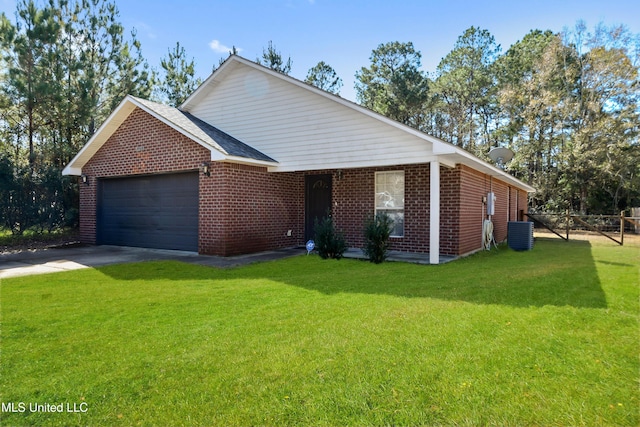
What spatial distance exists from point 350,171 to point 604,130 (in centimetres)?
2090

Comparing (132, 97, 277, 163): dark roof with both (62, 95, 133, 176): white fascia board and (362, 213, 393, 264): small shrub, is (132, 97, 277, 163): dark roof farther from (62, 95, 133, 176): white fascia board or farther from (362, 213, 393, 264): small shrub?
(362, 213, 393, 264): small shrub

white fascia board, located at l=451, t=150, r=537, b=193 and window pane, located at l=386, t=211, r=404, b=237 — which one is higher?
white fascia board, located at l=451, t=150, r=537, b=193

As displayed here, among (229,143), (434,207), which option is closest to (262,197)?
(229,143)

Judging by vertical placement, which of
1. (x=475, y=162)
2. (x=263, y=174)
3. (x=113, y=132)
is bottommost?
(x=263, y=174)

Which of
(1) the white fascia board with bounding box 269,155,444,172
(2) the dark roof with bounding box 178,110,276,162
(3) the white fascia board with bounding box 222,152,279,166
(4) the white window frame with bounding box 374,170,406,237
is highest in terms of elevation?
(2) the dark roof with bounding box 178,110,276,162

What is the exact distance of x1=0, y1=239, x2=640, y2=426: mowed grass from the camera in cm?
260

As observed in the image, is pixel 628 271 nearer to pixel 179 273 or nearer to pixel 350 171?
pixel 350 171

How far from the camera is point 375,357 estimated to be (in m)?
3.41

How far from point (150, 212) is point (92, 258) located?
7.92ft

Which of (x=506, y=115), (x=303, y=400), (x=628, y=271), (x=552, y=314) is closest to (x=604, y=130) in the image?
(x=506, y=115)

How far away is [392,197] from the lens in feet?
37.0

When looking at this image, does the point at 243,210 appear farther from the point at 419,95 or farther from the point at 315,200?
the point at 419,95

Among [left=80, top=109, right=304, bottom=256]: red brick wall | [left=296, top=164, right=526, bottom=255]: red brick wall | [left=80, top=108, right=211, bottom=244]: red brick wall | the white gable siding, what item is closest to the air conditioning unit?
[left=296, top=164, right=526, bottom=255]: red brick wall

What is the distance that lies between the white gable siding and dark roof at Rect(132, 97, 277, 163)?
0.33 metres
